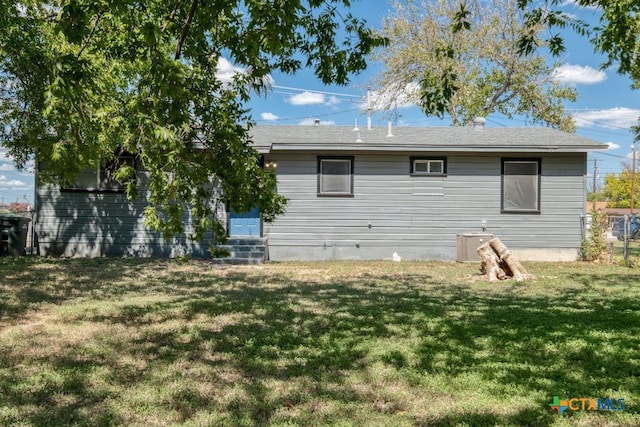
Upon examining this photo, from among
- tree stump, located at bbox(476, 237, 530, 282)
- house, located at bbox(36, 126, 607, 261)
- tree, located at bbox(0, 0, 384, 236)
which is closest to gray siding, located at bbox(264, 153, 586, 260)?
house, located at bbox(36, 126, 607, 261)

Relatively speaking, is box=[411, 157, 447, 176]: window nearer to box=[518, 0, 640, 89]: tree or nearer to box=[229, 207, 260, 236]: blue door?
box=[229, 207, 260, 236]: blue door

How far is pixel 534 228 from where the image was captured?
41.8 ft

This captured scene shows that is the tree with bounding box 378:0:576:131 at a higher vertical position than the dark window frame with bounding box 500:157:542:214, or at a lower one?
higher

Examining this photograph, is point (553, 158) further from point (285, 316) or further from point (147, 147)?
point (147, 147)

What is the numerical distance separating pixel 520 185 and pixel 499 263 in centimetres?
449

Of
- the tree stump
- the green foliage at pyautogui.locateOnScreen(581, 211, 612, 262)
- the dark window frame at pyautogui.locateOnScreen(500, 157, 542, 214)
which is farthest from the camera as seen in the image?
the dark window frame at pyautogui.locateOnScreen(500, 157, 542, 214)

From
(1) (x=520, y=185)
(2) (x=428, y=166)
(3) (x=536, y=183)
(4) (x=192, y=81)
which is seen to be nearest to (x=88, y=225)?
(2) (x=428, y=166)

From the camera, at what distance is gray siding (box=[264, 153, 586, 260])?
41.7 ft

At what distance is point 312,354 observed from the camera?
4.29 meters

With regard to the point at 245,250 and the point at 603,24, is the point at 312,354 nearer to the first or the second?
the point at 603,24

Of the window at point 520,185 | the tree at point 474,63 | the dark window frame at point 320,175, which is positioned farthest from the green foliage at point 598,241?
the tree at point 474,63

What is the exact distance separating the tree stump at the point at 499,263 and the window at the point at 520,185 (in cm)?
394

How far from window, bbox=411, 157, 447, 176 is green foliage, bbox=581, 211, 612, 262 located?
4.11 m

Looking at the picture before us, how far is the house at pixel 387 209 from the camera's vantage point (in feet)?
41.5
